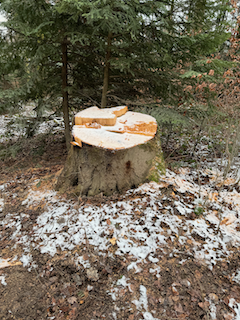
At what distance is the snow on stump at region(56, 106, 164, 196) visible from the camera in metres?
3.26

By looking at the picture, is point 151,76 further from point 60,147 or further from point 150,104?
point 60,147

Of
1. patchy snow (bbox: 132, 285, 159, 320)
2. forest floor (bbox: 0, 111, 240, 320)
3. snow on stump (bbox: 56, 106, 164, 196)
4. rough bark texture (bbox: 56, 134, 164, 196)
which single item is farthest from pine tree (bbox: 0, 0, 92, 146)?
patchy snow (bbox: 132, 285, 159, 320)

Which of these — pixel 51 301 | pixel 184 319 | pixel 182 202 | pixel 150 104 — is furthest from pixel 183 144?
pixel 51 301

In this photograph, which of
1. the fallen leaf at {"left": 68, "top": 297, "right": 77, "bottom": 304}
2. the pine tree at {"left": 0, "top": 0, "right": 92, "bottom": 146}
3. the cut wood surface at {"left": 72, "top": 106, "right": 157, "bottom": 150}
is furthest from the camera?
the pine tree at {"left": 0, "top": 0, "right": 92, "bottom": 146}

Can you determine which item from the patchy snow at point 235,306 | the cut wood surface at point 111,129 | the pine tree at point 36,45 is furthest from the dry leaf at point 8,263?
the pine tree at point 36,45

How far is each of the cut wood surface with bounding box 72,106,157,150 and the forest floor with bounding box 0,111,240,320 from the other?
93cm

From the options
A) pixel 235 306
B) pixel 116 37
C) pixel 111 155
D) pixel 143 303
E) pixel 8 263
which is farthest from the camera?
pixel 116 37

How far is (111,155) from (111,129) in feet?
1.64

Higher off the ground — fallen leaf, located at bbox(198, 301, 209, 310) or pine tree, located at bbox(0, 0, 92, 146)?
pine tree, located at bbox(0, 0, 92, 146)

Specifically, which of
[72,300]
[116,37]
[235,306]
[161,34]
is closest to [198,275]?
[235,306]

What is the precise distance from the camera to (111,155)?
3.31 metres

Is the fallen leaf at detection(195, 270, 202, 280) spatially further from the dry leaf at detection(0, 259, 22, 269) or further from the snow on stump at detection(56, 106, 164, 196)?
the dry leaf at detection(0, 259, 22, 269)

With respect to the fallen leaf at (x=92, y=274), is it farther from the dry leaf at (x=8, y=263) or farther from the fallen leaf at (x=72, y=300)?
the dry leaf at (x=8, y=263)

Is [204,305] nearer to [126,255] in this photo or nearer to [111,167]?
[126,255]
